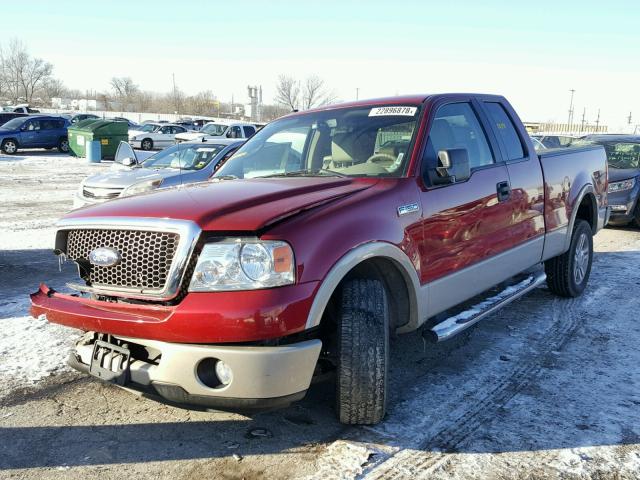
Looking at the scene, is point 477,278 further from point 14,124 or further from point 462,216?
point 14,124

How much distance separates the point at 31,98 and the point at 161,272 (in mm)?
94717

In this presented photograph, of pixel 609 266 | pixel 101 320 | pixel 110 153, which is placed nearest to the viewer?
pixel 101 320

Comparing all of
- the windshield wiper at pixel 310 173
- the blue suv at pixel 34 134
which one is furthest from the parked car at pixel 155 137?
the windshield wiper at pixel 310 173

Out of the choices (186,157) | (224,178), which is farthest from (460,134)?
(186,157)

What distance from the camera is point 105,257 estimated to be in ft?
10.4

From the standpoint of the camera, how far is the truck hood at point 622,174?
Result: 1079cm

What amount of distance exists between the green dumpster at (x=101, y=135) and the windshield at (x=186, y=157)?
14525mm

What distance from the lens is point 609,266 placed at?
7844mm

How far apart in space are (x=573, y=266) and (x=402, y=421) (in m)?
3.40

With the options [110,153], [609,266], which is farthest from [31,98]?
[609,266]

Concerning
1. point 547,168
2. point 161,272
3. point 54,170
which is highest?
point 547,168

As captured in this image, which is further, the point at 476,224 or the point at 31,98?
the point at 31,98

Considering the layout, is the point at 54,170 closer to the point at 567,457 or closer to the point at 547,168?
the point at 547,168

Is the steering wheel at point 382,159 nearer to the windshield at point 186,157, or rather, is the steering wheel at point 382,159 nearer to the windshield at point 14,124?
the windshield at point 186,157
